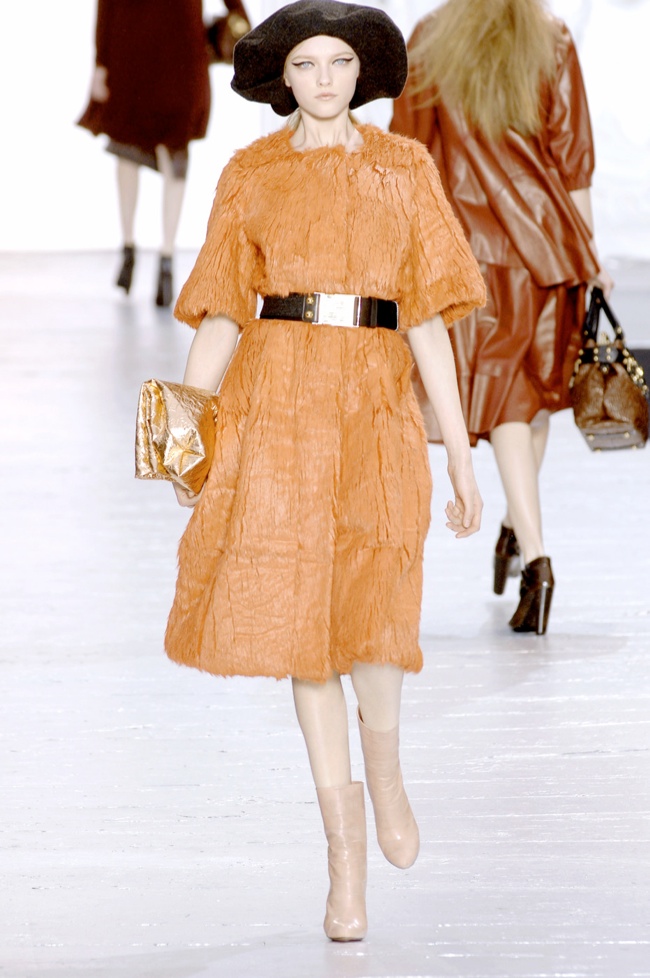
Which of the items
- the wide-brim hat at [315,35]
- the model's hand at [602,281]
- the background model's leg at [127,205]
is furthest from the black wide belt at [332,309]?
the background model's leg at [127,205]

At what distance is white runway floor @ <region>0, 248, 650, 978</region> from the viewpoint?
2.37 m

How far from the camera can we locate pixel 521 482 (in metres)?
3.95

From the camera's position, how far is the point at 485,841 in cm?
272

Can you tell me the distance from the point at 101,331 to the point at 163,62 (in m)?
1.66

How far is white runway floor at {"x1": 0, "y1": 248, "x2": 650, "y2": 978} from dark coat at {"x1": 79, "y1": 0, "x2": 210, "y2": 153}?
177 inches

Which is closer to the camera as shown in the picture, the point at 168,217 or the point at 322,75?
the point at 322,75

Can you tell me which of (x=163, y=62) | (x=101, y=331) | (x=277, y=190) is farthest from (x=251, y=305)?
(x=163, y=62)

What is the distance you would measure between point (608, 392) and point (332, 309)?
162cm

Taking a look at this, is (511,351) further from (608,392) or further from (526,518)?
(526,518)

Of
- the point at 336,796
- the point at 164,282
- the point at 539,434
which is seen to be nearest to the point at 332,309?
the point at 336,796

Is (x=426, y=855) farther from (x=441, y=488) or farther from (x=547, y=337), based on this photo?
(x=441, y=488)

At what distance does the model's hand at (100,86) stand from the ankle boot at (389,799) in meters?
7.30

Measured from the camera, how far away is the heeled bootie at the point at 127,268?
370 inches

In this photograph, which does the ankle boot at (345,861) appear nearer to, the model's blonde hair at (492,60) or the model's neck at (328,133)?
the model's neck at (328,133)
